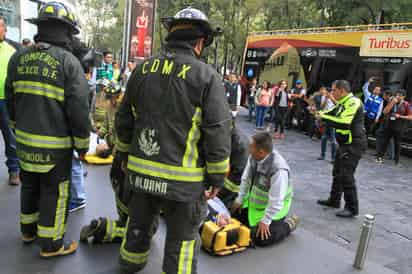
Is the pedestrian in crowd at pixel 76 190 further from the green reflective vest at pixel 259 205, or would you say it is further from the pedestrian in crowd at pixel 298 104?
the pedestrian in crowd at pixel 298 104

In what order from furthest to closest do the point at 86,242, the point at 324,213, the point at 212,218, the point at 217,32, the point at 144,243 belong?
1. the point at 324,213
2. the point at 212,218
3. the point at 86,242
4. the point at 144,243
5. the point at 217,32

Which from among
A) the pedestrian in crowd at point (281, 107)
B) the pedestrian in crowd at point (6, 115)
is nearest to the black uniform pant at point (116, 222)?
the pedestrian in crowd at point (6, 115)

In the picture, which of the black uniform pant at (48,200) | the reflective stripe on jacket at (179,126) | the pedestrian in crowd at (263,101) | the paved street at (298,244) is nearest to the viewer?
the reflective stripe on jacket at (179,126)

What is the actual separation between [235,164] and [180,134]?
1.81m

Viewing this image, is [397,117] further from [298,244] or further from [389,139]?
[298,244]

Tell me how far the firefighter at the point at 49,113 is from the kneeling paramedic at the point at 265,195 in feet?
5.71

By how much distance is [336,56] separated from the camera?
11.9 metres

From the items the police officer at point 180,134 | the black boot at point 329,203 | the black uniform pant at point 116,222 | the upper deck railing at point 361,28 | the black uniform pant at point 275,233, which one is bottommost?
the black boot at point 329,203

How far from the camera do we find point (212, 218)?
150 inches

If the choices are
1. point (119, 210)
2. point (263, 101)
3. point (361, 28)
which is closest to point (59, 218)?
point (119, 210)

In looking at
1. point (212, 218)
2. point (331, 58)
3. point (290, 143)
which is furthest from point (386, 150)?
point (212, 218)

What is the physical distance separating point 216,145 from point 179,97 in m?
0.37

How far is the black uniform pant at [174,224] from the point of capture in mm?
2477

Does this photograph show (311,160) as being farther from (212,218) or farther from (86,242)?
(86,242)
